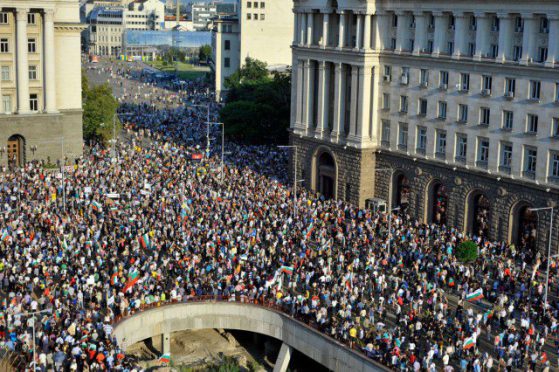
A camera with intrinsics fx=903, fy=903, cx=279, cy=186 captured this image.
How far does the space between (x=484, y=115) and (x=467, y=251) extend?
43.3 ft

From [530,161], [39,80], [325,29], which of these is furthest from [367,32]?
[39,80]

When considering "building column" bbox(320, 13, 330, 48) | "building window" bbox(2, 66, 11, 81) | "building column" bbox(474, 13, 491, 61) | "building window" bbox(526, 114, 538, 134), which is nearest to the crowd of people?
"building window" bbox(526, 114, 538, 134)

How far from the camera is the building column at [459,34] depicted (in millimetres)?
71694

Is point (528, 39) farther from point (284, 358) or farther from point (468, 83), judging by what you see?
point (284, 358)

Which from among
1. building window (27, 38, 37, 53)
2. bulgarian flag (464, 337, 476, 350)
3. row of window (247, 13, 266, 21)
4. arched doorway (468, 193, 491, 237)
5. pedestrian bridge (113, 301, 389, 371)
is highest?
row of window (247, 13, 266, 21)

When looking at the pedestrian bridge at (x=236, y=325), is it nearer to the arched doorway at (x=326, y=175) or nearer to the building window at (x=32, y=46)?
the arched doorway at (x=326, y=175)

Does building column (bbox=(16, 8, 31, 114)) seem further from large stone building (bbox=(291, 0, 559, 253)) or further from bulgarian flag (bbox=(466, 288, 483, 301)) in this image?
bulgarian flag (bbox=(466, 288, 483, 301))

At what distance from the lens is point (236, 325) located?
193ft

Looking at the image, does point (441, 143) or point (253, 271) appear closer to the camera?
point (253, 271)

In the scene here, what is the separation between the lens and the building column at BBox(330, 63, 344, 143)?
3272 inches

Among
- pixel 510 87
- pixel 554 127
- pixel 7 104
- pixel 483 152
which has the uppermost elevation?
pixel 510 87

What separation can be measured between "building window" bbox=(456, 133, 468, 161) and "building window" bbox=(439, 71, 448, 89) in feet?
14.2

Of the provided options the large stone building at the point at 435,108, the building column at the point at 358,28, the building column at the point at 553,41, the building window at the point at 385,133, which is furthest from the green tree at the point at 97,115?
the building column at the point at 553,41

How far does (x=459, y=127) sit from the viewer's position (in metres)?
72.6
